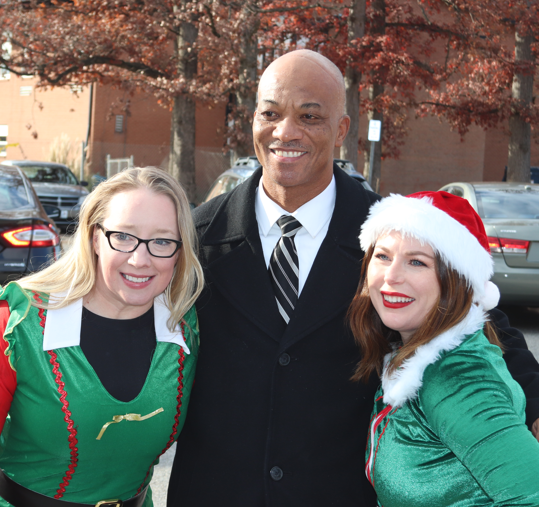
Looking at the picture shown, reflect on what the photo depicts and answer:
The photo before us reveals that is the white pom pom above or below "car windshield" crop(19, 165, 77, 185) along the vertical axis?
below

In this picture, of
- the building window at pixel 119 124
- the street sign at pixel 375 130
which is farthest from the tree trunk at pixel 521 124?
the building window at pixel 119 124

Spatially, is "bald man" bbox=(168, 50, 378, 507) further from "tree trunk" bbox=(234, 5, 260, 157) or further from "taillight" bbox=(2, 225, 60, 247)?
"tree trunk" bbox=(234, 5, 260, 157)

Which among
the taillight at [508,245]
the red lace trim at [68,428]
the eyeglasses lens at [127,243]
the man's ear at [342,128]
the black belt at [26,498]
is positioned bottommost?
the black belt at [26,498]

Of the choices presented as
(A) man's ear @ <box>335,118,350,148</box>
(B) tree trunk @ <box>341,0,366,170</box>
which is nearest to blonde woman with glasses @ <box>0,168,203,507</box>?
(A) man's ear @ <box>335,118,350,148</box>

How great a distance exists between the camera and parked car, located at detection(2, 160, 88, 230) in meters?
15.5

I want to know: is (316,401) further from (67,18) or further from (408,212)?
(67,18)

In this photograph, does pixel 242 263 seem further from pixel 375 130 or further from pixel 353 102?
pixel 353 102

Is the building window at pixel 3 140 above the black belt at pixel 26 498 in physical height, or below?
above

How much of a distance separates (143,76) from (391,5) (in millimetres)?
7613

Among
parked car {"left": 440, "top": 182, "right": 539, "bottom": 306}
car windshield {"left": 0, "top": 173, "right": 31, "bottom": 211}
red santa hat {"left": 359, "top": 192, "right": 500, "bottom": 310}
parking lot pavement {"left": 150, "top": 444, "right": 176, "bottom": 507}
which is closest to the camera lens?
red santa hat {"left": 359, "top": 192, "right": 500, "bottom": 310}

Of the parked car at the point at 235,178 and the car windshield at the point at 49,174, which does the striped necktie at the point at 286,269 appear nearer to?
the parked car at the point at 235,178

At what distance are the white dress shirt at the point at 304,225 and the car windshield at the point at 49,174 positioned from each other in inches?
594

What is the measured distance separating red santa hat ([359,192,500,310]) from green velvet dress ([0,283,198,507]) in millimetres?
970

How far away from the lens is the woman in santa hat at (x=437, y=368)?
1707mm
